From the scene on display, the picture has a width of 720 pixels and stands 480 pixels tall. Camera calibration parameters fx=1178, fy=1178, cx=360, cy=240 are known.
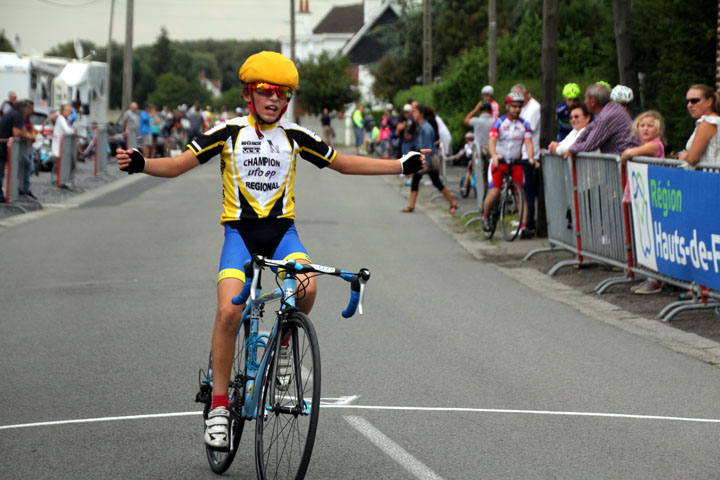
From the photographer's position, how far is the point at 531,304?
36.9 feet

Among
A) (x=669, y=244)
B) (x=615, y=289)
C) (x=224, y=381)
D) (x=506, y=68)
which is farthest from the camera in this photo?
(x=506, y=68)

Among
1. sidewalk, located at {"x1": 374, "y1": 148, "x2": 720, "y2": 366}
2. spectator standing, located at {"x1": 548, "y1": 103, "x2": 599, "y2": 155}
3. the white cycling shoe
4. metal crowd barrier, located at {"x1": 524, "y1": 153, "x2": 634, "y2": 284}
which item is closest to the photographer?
the white cycling shoe

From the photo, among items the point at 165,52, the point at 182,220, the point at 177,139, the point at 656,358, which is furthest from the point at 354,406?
the point at 165,52

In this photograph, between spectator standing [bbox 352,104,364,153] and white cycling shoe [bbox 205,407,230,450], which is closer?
white cycling shoe [bbox 205,407,230,450]

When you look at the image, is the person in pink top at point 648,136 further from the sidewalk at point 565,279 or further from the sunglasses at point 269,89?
the sunglasses at point 269,89

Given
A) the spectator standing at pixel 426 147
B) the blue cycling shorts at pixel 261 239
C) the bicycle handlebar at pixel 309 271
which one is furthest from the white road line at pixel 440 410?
the spectator standing at pixel 426 147

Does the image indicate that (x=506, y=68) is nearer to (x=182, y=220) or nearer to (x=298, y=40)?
(x=182, y=220)

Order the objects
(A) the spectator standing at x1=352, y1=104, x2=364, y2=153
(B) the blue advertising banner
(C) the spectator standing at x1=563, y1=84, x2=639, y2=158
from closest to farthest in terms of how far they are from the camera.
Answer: (B) the blue advertising banner
(C) the spectator standing at x1=563, y1=84, x2=639, y2=158
(A) the spectator standing at x1=352, y1=104, x2=364, y2=153

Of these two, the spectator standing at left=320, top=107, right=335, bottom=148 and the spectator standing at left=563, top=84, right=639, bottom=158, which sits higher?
the spectator standing at left=320, top=107, right=335, bottom=148

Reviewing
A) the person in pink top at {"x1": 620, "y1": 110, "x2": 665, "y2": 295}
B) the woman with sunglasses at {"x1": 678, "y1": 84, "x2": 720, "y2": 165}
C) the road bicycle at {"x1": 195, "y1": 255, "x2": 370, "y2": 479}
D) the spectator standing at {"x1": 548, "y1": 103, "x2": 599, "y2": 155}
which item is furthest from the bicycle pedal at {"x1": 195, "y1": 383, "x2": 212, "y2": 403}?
the spectator standing at {"x1": 548, "y1": 103, "x2": 599, "y2": 155}

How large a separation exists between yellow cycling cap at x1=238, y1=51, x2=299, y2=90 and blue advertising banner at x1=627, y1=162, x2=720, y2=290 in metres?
5.22

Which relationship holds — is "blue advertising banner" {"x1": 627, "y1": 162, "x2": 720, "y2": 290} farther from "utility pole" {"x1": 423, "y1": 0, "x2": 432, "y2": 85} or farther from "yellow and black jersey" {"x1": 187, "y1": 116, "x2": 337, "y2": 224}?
"utility pole" {"x1": 423, "y1": 0, "x2": 432, "y2": 85}

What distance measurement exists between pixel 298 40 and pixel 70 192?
301 ft

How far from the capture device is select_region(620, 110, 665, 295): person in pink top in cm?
1142
